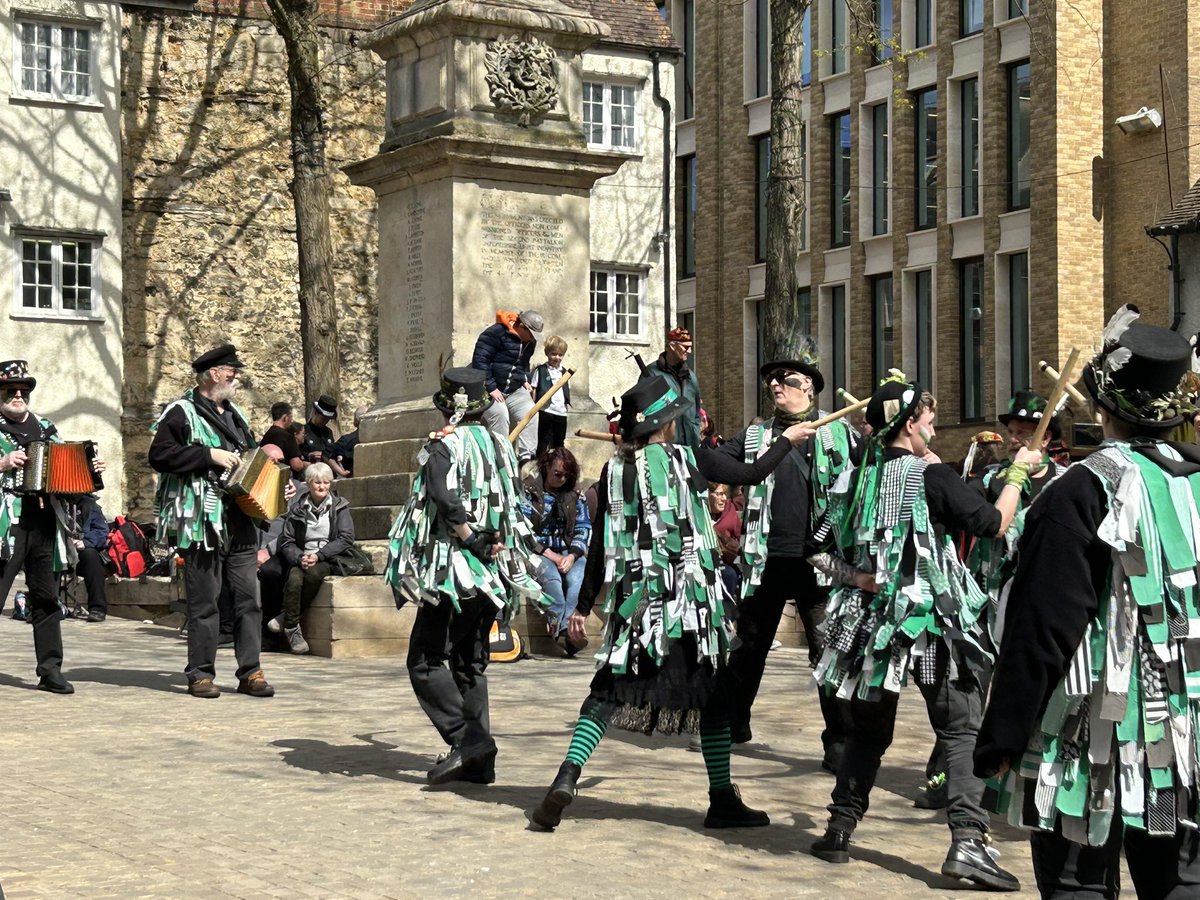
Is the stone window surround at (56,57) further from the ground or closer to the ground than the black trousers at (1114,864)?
further from the ground

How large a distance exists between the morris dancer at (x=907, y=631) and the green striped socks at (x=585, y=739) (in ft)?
2.47

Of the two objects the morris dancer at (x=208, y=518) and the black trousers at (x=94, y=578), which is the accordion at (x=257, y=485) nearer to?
the morris dancer at (x=208, y=518)

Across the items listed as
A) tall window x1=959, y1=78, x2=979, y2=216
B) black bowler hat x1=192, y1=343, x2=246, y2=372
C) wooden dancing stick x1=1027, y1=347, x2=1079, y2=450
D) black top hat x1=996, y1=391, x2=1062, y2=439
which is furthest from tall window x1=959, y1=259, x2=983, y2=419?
wooden dancing stick x1=1027, y1=347, x2=1079, y2=450

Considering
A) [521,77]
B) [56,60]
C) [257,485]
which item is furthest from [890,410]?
[56,60]

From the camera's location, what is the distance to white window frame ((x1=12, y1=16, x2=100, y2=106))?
112ft

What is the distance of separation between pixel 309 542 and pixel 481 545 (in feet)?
20.9

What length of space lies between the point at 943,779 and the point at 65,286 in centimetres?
2783

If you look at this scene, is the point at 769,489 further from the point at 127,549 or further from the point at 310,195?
the point at 310,195

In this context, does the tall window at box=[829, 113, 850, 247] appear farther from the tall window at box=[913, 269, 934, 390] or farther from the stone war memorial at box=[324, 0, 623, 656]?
the stone war memorial at box=[324, 0, 623, 656]

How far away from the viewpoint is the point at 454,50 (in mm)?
17047

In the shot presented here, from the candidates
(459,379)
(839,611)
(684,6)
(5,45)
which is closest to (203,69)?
(5,45)

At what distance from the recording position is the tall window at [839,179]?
1740 inches

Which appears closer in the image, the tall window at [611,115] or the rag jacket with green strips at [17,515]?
the rag jacket with green strips at [17,515]

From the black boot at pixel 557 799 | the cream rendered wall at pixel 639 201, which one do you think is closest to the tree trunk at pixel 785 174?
the black boot at pixel 557 799
